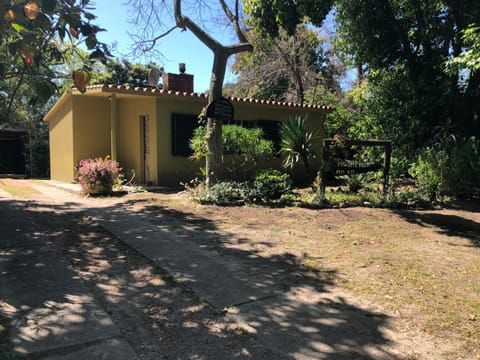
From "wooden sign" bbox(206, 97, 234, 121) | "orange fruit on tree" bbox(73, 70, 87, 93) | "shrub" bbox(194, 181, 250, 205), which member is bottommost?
"shrub" bbox(194, 181, 250, 205)

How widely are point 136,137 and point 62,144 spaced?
349 cm

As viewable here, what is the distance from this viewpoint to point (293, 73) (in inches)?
758

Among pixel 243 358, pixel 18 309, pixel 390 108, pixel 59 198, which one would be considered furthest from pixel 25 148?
pixel 243 358

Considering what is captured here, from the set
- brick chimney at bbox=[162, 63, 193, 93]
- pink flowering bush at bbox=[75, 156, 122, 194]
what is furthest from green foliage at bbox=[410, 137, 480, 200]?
brick chimney at bbox=[162, 63, 193, 93]

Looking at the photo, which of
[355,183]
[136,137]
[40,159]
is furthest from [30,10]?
[40,159]

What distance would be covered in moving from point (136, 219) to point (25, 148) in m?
15.3

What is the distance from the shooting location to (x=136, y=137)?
11.8m

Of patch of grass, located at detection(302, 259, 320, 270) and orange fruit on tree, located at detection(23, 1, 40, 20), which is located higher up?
orange fruit on tree, located at detection(23, 1, 40, 20)

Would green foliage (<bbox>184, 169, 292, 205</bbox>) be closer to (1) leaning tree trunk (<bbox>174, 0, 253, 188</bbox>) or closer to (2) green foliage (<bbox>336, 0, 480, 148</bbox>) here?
(1) leaning tree trunk (<bbox>174, 0, 253, 188</bbox>)

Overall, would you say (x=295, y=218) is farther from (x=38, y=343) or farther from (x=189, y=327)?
(x=38, y=343)

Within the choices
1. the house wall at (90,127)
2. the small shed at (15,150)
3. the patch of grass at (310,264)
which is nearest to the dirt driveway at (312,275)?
the patch of grass at (310,264)

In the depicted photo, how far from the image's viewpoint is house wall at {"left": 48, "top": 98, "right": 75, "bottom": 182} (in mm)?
12503

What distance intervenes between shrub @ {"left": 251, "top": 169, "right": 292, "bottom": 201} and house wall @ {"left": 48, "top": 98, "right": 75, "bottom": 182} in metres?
6.80

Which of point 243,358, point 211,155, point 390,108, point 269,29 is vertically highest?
point 269,29
